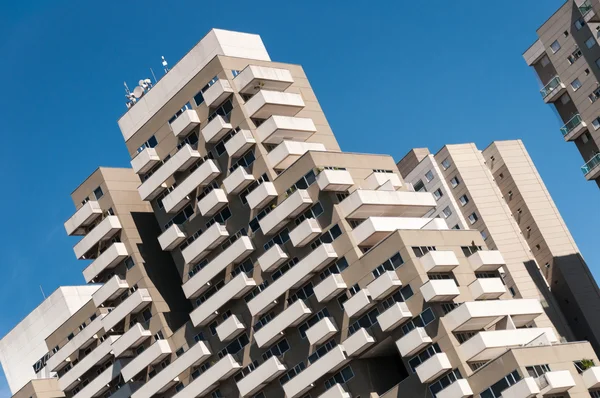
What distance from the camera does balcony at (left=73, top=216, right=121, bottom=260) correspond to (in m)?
119

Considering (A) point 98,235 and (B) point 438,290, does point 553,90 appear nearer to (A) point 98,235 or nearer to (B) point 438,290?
(B) point 438,290

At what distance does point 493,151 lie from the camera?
173875 millimetres

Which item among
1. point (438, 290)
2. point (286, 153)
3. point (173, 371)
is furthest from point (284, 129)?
point (173, 371)

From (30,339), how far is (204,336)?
139 feet

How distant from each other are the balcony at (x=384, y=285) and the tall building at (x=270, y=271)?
16 cm

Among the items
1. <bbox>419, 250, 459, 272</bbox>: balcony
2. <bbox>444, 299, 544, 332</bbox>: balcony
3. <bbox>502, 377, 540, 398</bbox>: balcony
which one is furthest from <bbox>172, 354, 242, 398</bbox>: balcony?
<bbox>502, 377, 540, 398</bbox>: balcony

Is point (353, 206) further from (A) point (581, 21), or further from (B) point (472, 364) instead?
(A) point (581, 21)

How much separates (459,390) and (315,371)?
46.0ft

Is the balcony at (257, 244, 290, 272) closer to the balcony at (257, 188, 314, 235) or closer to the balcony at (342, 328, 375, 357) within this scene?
the balcony at (257, 188, 314, 235)

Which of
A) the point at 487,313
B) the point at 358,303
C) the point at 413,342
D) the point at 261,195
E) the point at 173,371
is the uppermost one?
the point at 261,195

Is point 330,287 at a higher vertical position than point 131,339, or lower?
lower

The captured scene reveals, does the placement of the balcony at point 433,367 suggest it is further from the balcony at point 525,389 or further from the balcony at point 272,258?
the balcony at point 272,258

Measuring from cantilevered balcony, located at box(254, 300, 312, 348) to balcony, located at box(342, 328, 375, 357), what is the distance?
17.2 feet

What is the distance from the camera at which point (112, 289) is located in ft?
388
